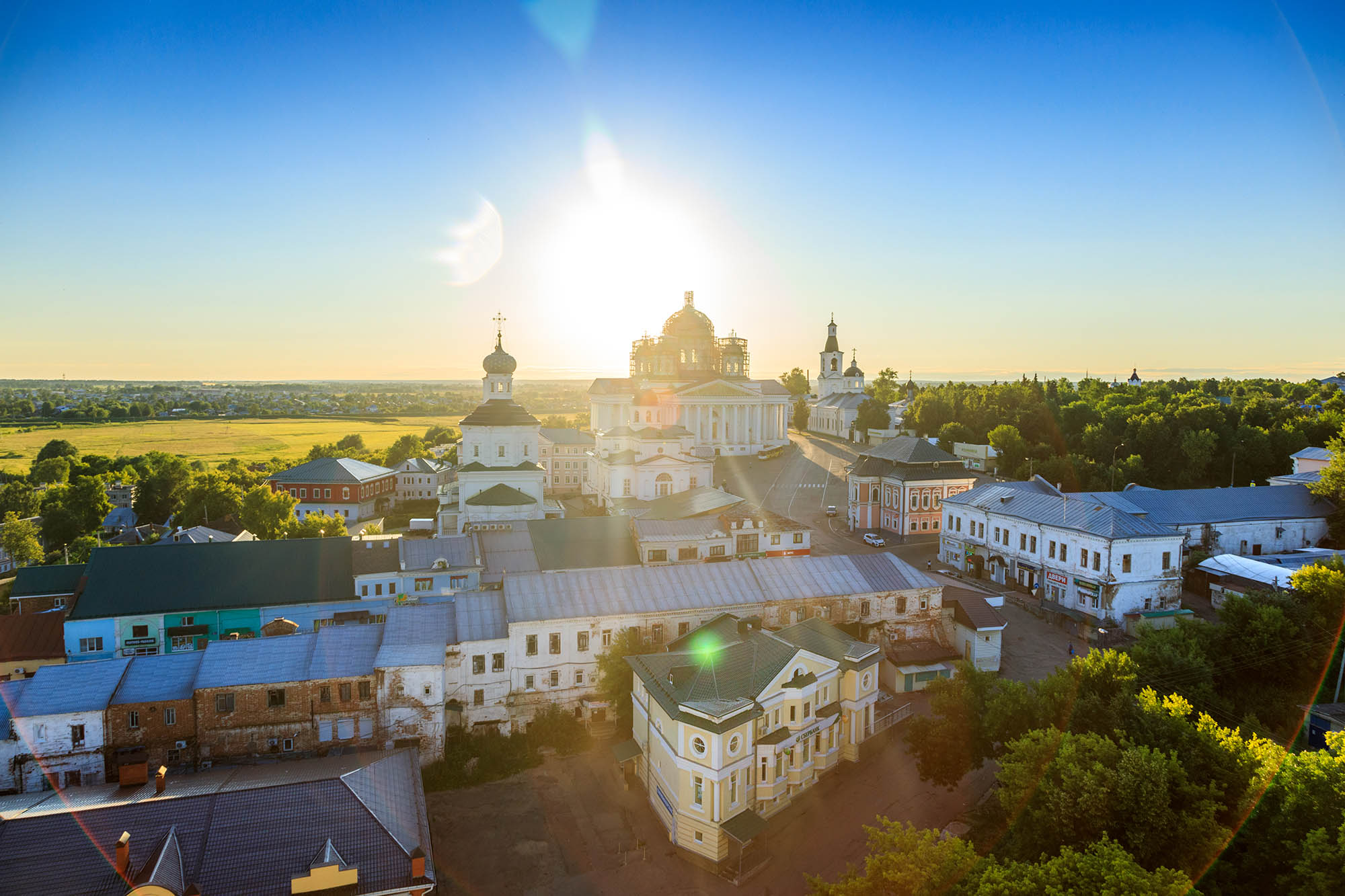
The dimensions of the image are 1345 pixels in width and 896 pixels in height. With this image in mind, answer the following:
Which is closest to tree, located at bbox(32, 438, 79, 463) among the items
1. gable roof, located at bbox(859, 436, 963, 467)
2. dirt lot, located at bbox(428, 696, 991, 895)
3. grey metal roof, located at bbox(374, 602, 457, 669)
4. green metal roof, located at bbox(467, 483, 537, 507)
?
green metal roof, located at bbox(467, 483, 537, 507)

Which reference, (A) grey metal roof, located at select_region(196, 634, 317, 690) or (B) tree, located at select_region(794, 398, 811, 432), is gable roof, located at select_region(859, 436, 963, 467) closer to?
(A) grey metal roof, located at select_region(196, 634, 317, 690)

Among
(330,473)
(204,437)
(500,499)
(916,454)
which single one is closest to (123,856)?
(500,499)

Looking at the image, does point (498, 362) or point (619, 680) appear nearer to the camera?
point (619, 680)

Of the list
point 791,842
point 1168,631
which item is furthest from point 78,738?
point 1168,631

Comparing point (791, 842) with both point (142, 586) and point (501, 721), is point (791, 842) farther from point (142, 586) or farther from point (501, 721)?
point (142, 586)

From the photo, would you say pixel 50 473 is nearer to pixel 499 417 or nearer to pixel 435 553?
pixel 499 417

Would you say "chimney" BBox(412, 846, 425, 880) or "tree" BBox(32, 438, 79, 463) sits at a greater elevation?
"tree" BBox(32, 438, 79, 463)
